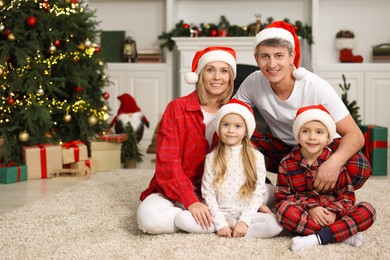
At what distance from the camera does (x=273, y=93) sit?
2.37m

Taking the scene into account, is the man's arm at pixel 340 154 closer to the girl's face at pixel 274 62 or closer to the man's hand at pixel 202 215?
the girl's face at pixel 274 62

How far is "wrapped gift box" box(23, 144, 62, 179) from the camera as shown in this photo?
3.51 m

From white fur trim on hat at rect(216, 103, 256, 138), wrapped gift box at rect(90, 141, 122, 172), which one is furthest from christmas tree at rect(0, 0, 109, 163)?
white fur trim on hat at rect(216, 103, 256, 138)

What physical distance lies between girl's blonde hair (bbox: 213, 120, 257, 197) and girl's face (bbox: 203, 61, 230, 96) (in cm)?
27

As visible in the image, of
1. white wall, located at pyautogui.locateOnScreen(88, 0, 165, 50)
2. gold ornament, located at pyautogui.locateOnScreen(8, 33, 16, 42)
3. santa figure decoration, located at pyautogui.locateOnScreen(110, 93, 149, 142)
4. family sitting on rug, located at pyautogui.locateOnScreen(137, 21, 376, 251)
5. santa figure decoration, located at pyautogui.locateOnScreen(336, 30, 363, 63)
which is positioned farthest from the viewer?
white wall, located at pyautogui.locateOnScreen(88, 0, 165, 50)

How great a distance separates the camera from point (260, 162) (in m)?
2.17

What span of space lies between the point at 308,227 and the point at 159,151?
672 mm

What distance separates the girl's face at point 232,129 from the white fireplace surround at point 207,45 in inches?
114

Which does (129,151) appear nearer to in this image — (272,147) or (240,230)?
(272,147)

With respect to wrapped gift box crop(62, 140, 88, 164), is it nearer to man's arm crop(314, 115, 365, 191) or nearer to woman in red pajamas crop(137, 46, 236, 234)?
woman in red pajamas crop(137, 46, 236, 234)

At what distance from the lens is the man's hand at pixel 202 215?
2104 mm

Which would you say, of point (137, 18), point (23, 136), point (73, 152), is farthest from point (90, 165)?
point (137, 18)

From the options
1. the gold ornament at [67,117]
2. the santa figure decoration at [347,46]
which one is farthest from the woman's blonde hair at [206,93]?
the santa figure decoration at [347,46]

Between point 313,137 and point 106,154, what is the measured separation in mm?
2064
